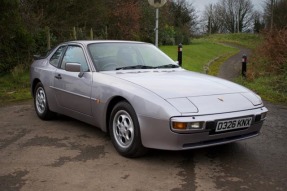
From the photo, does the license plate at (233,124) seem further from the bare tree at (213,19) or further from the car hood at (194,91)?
the bare tree at (213,19)

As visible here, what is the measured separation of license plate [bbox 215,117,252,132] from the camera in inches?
173

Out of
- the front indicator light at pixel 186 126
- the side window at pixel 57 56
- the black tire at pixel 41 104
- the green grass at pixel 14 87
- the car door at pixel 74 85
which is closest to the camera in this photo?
the front indicator light at pixel 186 126

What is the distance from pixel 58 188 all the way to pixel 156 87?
166cm

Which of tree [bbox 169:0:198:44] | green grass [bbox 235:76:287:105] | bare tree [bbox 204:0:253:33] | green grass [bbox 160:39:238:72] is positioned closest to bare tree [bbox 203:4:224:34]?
bare tree [bbox 204:0:253:33]

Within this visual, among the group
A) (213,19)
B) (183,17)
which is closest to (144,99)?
(183,17)

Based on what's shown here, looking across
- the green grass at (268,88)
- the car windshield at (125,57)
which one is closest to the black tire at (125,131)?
the car windshield at (125,57)

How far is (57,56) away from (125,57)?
4.82 feet

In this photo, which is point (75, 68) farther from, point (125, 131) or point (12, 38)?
point (12, 38)

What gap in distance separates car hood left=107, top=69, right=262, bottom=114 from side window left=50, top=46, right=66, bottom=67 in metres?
1.64

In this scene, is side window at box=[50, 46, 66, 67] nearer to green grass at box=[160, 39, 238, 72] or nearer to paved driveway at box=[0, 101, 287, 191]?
paved driveway at box=[0, 101, 287, 191]

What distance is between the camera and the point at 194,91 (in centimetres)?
471

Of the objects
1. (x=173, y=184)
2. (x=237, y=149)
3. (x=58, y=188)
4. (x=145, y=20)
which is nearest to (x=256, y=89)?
(x=237, y=149)

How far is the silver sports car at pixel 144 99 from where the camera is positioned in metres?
4.34

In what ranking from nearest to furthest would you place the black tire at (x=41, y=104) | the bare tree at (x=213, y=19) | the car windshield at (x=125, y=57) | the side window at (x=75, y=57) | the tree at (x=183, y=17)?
the car windshield at (x=125, y=57)
the side window at (x=75, y=57)
the black tire at (x=41, y=104)
the tree at (x=183, y=17)
the bare tree at (x=213, y=19)
